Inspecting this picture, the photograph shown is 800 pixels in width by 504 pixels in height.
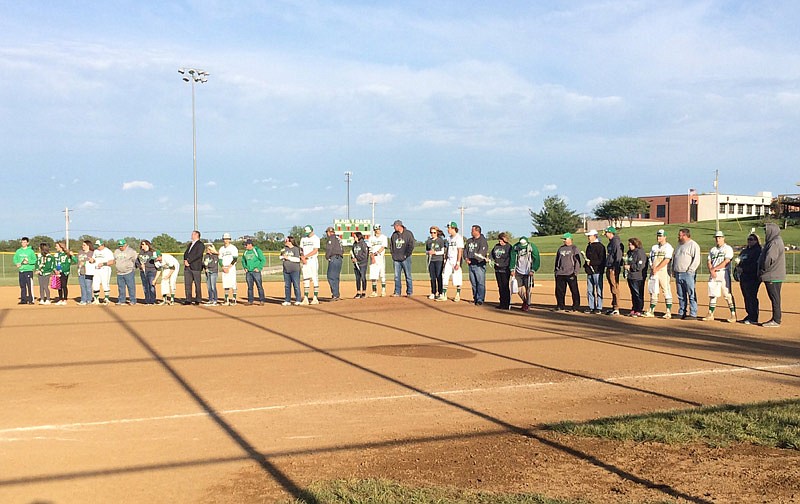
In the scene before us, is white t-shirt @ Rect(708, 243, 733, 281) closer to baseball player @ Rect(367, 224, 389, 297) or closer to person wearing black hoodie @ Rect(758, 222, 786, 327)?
person wearing black hoodie @ Rect(758, 222, 786, 327)

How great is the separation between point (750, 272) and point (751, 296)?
558mm

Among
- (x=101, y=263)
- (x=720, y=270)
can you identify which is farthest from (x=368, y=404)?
(x=101, y=263)

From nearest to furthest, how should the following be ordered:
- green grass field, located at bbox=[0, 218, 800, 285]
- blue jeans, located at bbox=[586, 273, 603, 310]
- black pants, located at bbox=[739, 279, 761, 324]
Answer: black pants, located at bbox=[739, 279, 761, 324], blue jeans, located at bbox=[586, 273, 603, 310], green grass field, located at bbox=[0, 218, 800, 285]

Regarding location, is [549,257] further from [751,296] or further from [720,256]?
[751,296]

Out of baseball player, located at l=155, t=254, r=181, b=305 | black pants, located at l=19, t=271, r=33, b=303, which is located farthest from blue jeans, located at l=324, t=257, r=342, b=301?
black pants, located at l=19, t=271, r=33, b=303

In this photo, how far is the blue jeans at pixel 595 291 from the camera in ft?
55.1

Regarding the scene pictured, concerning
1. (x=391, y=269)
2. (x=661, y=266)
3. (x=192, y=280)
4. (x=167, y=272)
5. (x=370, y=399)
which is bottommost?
(x=370, y=399)

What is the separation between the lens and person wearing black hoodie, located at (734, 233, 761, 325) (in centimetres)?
1426

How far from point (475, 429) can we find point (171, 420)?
2815 millimetres

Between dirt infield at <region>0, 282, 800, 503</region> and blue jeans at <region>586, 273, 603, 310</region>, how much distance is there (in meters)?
2.14

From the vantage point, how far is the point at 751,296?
47.7 feet

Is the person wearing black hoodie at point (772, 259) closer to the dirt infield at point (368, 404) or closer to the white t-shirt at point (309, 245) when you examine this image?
the dirt infield at point (368, 404)

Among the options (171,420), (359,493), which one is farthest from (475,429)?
(171,420)

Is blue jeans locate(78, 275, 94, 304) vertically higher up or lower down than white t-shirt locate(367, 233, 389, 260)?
lower down
